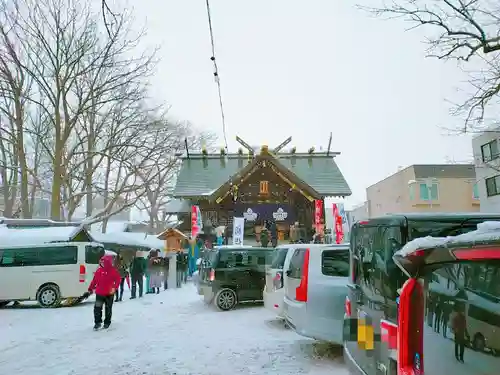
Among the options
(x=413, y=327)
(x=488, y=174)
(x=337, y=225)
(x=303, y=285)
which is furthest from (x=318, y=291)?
(x=488, y=174)

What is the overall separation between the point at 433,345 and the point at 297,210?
2245 cm

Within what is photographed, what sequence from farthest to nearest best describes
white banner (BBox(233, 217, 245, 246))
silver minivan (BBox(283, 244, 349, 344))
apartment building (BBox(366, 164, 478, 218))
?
apartment building (BBox(366, 164, 478, 218)) < white banner (BBox(233, 217, 245, 246)) < silver minivan (BBox(283, 244, 349, 344))

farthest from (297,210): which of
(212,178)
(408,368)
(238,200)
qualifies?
(408,368)

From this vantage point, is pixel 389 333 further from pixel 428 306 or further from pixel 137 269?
pixel 137 269

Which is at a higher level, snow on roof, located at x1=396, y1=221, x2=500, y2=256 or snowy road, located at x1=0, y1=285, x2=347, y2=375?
snow on roof, located at x1=396, y1=221, x2=500, y2=256

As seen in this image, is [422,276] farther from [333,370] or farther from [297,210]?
[297,210]

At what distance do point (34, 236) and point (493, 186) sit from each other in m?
28.1

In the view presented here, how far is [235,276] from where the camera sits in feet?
40.1

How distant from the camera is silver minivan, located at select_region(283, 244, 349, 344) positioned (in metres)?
6.60

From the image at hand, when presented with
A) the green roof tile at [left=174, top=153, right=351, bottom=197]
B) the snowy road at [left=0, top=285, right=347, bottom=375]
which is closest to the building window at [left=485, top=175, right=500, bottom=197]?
the green roof tile at [left=174, top=153, right=351, bottom=197]

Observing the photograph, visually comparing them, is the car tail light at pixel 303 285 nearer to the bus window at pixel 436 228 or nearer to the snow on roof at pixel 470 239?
the bus window at pixel 436 228

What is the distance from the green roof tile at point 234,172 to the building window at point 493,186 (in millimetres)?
11212

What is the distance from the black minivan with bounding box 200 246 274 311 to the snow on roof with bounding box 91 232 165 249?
838 inches

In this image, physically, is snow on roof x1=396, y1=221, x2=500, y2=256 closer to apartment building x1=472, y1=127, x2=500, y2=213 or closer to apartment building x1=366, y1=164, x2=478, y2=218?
apartment building x1=472, y1=127, x2=500, y2=213
